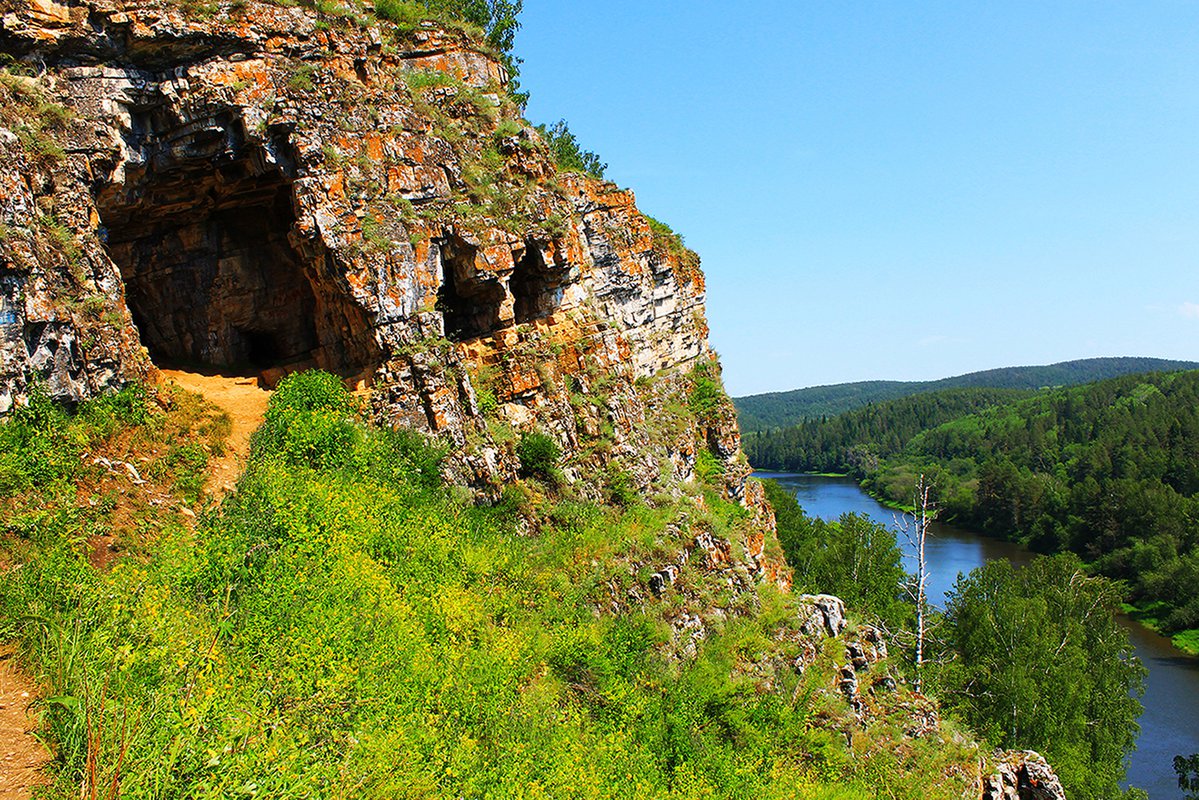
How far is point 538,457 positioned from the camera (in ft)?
51.1

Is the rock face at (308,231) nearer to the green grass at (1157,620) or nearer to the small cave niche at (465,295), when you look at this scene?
the small cave niche at (465,295)

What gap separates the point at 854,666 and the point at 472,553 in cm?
1004

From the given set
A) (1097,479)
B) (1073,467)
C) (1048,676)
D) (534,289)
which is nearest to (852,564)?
(1048,676)

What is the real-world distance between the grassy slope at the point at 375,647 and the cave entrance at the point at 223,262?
2769 mm

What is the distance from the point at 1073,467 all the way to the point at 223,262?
334ft

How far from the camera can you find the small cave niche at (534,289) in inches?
A: 711

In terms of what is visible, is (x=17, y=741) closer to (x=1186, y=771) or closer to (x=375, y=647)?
(x=375, y=647)

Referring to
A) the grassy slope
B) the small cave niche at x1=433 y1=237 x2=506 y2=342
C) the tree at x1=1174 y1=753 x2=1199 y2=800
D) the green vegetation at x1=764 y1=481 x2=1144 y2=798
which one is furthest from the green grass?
the small cave niche at x1=433 y1=237 x2=506 y2=342

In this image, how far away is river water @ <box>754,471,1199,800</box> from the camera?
30.5 meters

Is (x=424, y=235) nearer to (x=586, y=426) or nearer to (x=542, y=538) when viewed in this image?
(x=586, y=426)

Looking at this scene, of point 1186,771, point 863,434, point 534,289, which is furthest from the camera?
point 863,434

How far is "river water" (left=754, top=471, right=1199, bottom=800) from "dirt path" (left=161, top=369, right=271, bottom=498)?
17.5 m

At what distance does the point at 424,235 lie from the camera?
52.0 ft

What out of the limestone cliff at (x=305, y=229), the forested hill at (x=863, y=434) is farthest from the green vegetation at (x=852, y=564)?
the forested hill at (x=863, y=434)
